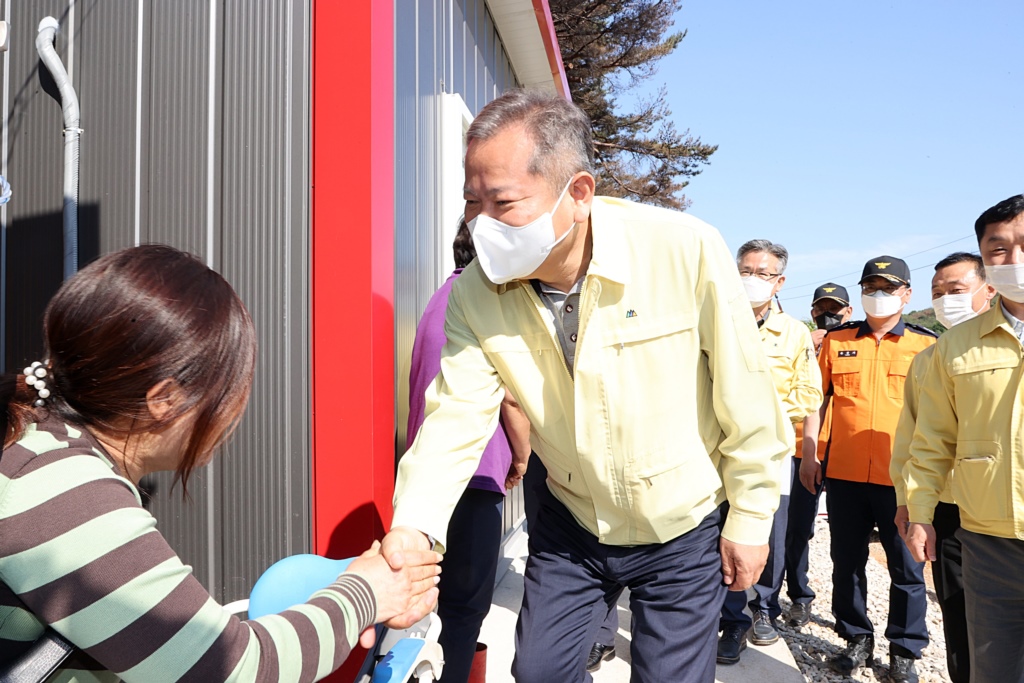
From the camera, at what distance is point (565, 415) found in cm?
211

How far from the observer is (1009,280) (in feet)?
8.71

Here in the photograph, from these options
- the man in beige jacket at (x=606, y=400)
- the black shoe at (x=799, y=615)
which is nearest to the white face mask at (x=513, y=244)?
the man in beige jacket at (x=606, y=400)

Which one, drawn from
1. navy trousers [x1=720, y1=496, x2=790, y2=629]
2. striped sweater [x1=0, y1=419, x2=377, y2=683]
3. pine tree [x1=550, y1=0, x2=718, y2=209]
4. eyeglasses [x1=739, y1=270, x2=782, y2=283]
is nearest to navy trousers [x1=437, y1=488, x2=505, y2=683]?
striped sweater [x1=0, y1=419, x2=377, y2=683]

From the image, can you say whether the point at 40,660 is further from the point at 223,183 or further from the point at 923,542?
the point at 923,542

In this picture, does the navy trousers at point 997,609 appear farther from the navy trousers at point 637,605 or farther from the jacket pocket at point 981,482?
the navy trousers at point 637,605

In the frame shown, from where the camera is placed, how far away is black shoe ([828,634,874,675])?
13.2ft

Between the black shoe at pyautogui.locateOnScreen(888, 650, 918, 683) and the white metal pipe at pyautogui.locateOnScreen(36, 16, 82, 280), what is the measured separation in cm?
412

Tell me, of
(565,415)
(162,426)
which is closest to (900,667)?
(565,415)

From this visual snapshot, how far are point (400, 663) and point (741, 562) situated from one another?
941 millimetres

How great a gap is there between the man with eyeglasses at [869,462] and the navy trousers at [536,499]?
1243 millimetres

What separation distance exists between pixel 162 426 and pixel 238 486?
4.21ft

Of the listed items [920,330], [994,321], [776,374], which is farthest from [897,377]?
[994,321]

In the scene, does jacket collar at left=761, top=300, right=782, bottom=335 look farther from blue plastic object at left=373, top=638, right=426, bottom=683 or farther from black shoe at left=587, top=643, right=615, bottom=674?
blue plastic object at left=373, top=638, right=426, bottom=683

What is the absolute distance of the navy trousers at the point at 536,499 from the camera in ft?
8.55
